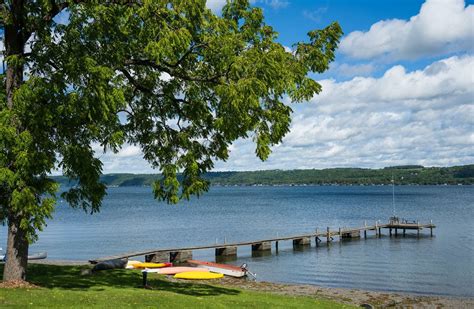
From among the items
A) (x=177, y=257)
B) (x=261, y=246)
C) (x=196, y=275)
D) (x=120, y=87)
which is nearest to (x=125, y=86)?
(x=120, y=87)

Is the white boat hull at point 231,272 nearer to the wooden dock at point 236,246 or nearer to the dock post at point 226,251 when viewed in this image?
→ the wooden dock at point 236,246

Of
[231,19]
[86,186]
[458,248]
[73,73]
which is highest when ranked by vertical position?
[231,19]

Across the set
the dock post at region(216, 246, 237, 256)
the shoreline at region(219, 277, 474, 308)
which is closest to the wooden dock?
the dock post at region(216, 246, 237, 256)

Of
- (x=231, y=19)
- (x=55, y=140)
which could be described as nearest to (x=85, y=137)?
(x=55, y=140)

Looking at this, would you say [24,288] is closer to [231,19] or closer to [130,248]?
[231,19]

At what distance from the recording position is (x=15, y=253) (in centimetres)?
1736

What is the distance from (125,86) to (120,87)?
2415 mm

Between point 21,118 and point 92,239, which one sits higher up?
point 21,118

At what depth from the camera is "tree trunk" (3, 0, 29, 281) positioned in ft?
54.3

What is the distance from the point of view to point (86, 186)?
17453 mm

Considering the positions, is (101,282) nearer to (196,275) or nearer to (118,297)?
(118,297)

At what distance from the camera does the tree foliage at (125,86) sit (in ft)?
47.5

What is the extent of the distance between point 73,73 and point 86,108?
1.08 metres

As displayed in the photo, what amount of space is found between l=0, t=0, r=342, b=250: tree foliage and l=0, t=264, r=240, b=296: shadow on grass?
4.93 m
